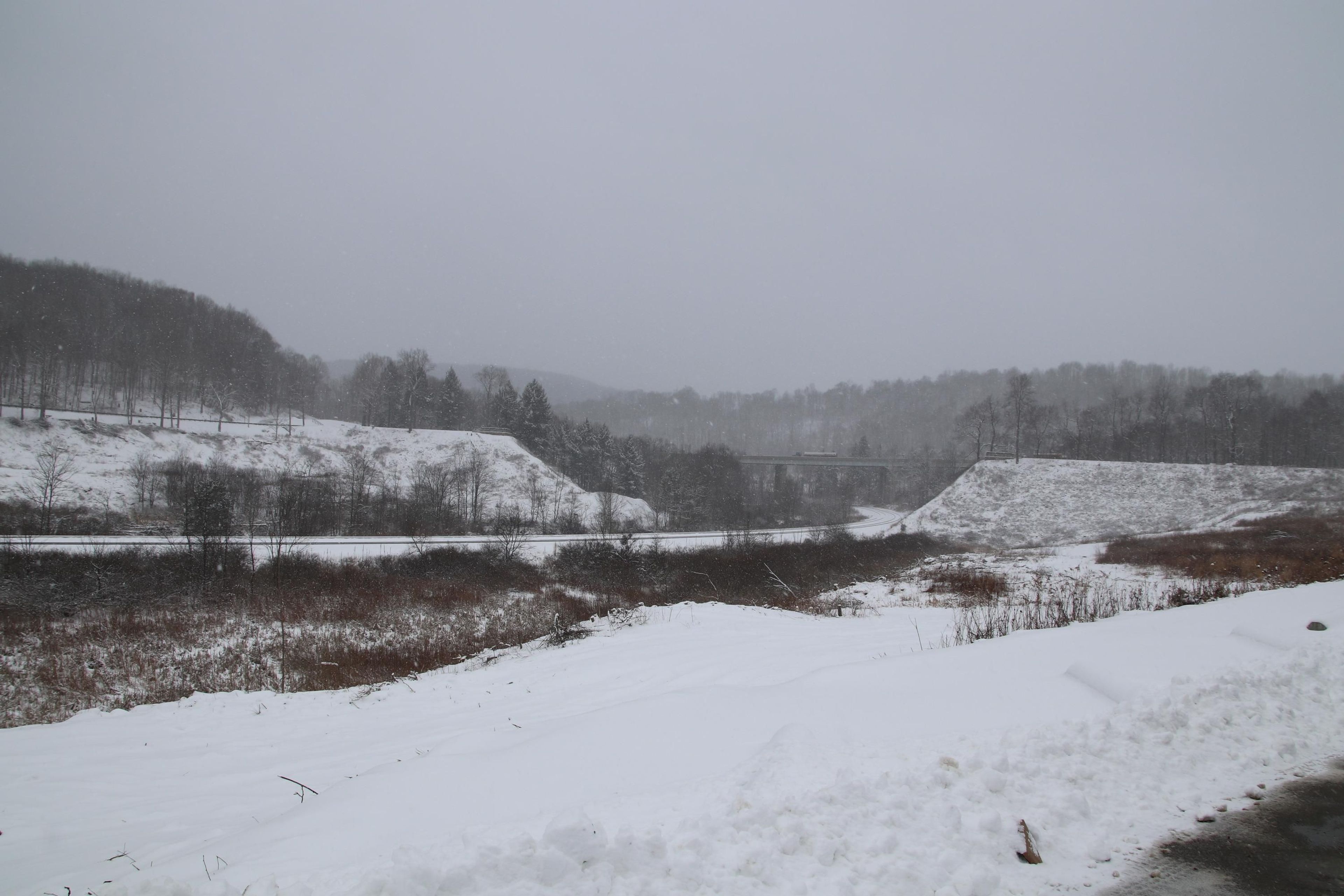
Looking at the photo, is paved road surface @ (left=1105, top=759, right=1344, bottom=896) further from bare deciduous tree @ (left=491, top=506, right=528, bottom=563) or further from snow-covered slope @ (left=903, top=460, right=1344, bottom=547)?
snow-covered slope @ (left=903, top=460, right=1344, bottom=547)

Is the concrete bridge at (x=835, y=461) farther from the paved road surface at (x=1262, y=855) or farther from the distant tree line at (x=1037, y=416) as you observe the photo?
the paved road surface at (x=1262, y=855)

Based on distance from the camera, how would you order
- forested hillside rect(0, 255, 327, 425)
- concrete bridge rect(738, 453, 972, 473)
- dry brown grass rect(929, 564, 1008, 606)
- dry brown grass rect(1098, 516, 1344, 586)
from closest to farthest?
dry brown grass rect(1098, 516, 1344, 586) → dry brown grass rect(929, 564, 1008, 606) → forested hillside rect(0, 255, 327, 425) → concrete bridge rect(738, 453, 972, 473)

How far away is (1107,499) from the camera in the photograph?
4934 cm

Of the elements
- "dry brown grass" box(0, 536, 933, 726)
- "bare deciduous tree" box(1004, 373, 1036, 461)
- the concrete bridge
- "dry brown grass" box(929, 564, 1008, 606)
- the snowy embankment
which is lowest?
"dry brown grass" box(0, 536, 933, 726)

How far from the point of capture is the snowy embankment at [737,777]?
10.5 ft

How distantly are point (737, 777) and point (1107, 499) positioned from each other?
58.3 m

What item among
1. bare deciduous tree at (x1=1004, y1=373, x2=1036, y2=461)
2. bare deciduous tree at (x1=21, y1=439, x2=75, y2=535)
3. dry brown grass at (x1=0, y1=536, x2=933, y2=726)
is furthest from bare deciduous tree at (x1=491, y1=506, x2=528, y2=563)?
bare deciduous tree at (x1=1004, y1=373, x2=1036, y2=461)

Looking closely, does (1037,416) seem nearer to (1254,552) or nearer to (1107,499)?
(1107,499)

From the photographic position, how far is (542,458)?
68.1 metres

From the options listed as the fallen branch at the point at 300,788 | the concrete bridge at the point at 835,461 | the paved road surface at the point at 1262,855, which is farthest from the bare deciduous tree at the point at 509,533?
the concrete bridge at the point at 835,461

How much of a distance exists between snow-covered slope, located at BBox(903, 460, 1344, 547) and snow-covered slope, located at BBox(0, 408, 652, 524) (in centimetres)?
2880

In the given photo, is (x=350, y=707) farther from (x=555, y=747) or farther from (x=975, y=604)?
(x=975, y=604)

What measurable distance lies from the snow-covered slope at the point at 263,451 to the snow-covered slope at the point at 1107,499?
28.8 meters

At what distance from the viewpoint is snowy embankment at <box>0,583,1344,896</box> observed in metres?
3.20
